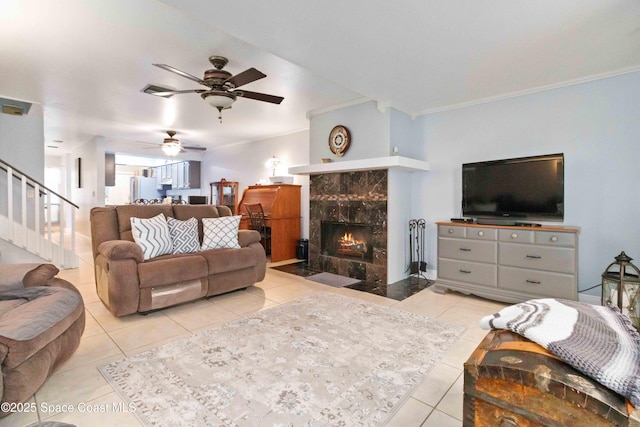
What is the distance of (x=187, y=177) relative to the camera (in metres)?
9.25

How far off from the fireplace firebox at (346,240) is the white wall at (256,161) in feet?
3.89

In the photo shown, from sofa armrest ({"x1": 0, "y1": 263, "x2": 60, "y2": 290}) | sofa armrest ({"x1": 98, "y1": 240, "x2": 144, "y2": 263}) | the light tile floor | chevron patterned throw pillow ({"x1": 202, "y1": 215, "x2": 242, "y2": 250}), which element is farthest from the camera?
chevron patterned throw pillow ({"x1": 202, "y1": 215, "x2": 242, "y2": 250})

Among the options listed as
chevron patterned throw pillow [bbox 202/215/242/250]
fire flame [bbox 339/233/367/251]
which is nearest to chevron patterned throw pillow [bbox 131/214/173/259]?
chevron patterned throw pillow [bbox 202/215/242/250]

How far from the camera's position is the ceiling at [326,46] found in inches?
86.2

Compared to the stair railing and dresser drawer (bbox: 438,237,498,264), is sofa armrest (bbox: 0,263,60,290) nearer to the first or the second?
the stair railing

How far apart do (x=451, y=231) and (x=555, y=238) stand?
1.02m

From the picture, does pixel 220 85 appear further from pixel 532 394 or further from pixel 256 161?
pixel 256 161

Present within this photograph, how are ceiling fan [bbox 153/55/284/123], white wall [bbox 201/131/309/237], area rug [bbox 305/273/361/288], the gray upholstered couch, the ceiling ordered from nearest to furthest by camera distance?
the gray upholstered couch
the ceiling
ceiling fan [bbox 153/55/284/123]
area rug [bbox 305/273/361/288]
white wall [bbox 201/131/309/237]

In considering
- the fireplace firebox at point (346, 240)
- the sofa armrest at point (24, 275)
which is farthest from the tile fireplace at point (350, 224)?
the sofa armrest at point (24, 275)

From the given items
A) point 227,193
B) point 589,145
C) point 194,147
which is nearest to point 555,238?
point 589,145

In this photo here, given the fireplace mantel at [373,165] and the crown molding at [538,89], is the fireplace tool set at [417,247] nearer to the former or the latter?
the fireplace mantel at [373,165]

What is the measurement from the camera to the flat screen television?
129 inches

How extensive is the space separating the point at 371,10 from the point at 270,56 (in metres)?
1.30

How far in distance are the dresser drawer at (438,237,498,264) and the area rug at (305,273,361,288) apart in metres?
1.26
